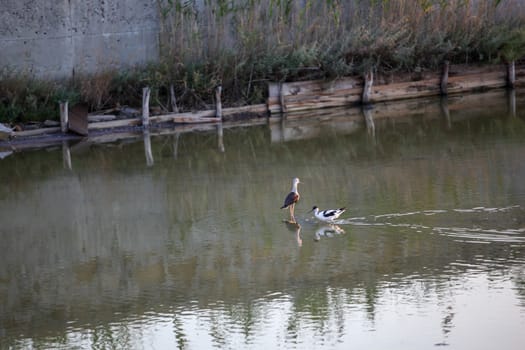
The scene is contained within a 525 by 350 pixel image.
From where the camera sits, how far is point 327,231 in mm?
11250

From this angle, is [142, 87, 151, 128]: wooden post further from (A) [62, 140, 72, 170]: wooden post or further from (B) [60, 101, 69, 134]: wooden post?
(A) [62, 140, 72, 170]: wooden post

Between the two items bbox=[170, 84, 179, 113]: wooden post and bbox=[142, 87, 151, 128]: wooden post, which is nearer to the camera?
bbox=[142, 87, 151, 128]: wooden post

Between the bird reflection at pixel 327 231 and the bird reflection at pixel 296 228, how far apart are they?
19cm

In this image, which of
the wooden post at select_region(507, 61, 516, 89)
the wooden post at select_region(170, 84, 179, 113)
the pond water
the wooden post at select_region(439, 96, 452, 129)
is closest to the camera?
the pond water

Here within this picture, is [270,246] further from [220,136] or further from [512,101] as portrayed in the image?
[512,101]

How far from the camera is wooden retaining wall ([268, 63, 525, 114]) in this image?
71.8 ft

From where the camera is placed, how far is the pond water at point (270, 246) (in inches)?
327

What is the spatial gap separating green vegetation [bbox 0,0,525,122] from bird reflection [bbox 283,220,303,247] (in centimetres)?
944

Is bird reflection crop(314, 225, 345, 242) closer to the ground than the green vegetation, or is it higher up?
closer to the ground

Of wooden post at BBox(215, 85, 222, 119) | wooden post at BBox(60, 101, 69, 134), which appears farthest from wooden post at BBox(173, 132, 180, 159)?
wooden post at BBox(60, 101, 69, 134)

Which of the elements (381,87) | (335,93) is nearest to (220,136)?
(335,93)

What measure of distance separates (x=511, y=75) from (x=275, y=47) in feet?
19.2

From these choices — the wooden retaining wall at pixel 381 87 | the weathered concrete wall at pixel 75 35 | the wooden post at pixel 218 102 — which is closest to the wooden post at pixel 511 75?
the wooden retaining wall at pixel 381 87

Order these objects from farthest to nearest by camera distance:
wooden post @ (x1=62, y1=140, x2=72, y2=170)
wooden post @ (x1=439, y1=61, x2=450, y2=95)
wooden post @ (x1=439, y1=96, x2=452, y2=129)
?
wooden post @ (x1=439, y1=61, x2=450, y2=95) → wooden post @ (x1=439, y1=96, x2=452, y2=129) → wooden post @ (x1=62, y1=140, x2=72, y2=170)
